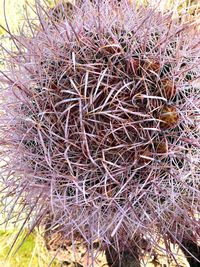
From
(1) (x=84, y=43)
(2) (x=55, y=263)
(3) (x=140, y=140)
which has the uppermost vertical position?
(1) (x=84, y=43)

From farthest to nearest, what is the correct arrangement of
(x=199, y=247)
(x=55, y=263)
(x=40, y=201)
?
(x=55, y=263), (x=199, y=247), (x=40, y=201)

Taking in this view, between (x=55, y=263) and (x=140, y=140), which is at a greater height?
(x=140, y=140)

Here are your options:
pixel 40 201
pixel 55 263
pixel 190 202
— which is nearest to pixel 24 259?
pixel 55 263

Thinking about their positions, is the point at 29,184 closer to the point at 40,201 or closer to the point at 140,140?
the point at 40,201

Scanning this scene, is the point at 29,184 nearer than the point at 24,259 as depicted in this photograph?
Yes

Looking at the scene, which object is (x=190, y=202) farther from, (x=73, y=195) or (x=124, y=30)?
(x=124, y=30)

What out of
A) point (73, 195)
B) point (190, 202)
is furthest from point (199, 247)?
point (73, 195)

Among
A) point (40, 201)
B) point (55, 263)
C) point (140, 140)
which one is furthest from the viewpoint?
point (55, 263)
